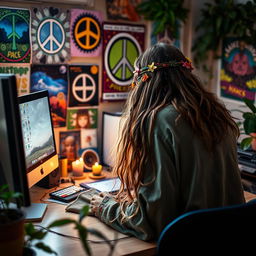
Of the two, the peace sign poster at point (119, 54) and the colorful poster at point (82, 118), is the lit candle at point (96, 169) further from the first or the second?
the peace sign poster at point (119, 54)

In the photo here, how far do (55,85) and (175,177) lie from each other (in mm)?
1097

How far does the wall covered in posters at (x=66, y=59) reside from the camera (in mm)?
2182

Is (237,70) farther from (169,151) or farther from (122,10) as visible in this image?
(169,151)

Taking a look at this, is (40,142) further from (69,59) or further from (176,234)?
(176,234)

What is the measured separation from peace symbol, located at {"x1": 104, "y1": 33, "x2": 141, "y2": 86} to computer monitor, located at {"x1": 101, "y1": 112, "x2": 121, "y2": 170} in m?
0.25

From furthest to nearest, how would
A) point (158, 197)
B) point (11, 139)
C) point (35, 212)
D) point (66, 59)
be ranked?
point (66, 59)
point (35, 212)
point (158, 197)
point (11, 139)

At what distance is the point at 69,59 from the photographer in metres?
2.38

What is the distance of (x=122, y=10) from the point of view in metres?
2.51

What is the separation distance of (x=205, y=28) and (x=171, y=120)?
4.84 feet

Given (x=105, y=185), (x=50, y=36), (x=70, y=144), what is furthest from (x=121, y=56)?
(x=105, y=185)

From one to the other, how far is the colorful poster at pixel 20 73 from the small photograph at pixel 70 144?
35 cm

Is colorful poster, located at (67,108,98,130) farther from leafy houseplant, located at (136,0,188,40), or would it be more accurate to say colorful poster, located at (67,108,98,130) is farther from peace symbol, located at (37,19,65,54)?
leafy houseplant, located at (136,0,188,40)

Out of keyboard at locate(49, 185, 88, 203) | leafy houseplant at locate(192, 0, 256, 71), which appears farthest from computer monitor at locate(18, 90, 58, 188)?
leafy houseplant at locate(192, 0, 256, 71)

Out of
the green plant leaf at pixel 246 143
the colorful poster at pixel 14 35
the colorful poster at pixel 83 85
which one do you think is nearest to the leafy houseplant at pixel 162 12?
the colorful poster at pixel 83 85
